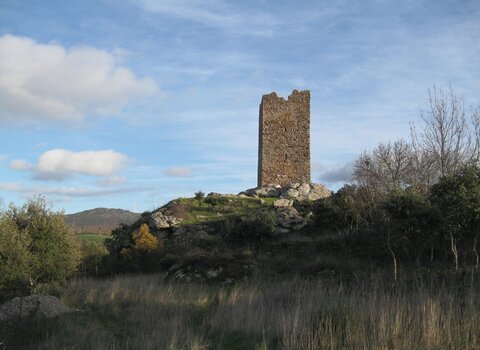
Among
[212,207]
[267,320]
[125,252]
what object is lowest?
[267,320]

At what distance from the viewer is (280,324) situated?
21.8 ft

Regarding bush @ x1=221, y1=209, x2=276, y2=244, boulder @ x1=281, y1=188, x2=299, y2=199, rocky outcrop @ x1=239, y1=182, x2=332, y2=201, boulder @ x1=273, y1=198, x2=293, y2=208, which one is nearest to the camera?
bush @ x1=221, y1=209, x2=276, y2=244

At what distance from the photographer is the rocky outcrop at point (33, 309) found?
7.88 meters

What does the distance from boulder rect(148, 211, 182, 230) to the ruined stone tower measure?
34.3 feet

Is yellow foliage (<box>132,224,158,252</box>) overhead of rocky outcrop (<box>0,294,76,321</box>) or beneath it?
overhead

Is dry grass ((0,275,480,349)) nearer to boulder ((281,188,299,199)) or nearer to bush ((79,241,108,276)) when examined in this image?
bush ((79,241,108,276))

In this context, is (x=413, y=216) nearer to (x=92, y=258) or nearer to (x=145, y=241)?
(x=145, y=241)

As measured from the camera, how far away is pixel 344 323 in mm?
6082

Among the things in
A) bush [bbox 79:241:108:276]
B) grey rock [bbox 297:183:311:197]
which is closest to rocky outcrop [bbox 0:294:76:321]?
bush [bbox 79:241:108:276]

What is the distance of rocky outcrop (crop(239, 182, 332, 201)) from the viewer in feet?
100

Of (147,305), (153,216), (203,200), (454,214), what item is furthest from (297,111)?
(147,305)

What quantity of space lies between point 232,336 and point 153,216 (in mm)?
20874

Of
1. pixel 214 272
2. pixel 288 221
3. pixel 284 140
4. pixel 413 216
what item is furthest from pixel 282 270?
pixel 284 140

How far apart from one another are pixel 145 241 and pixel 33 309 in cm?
1589
